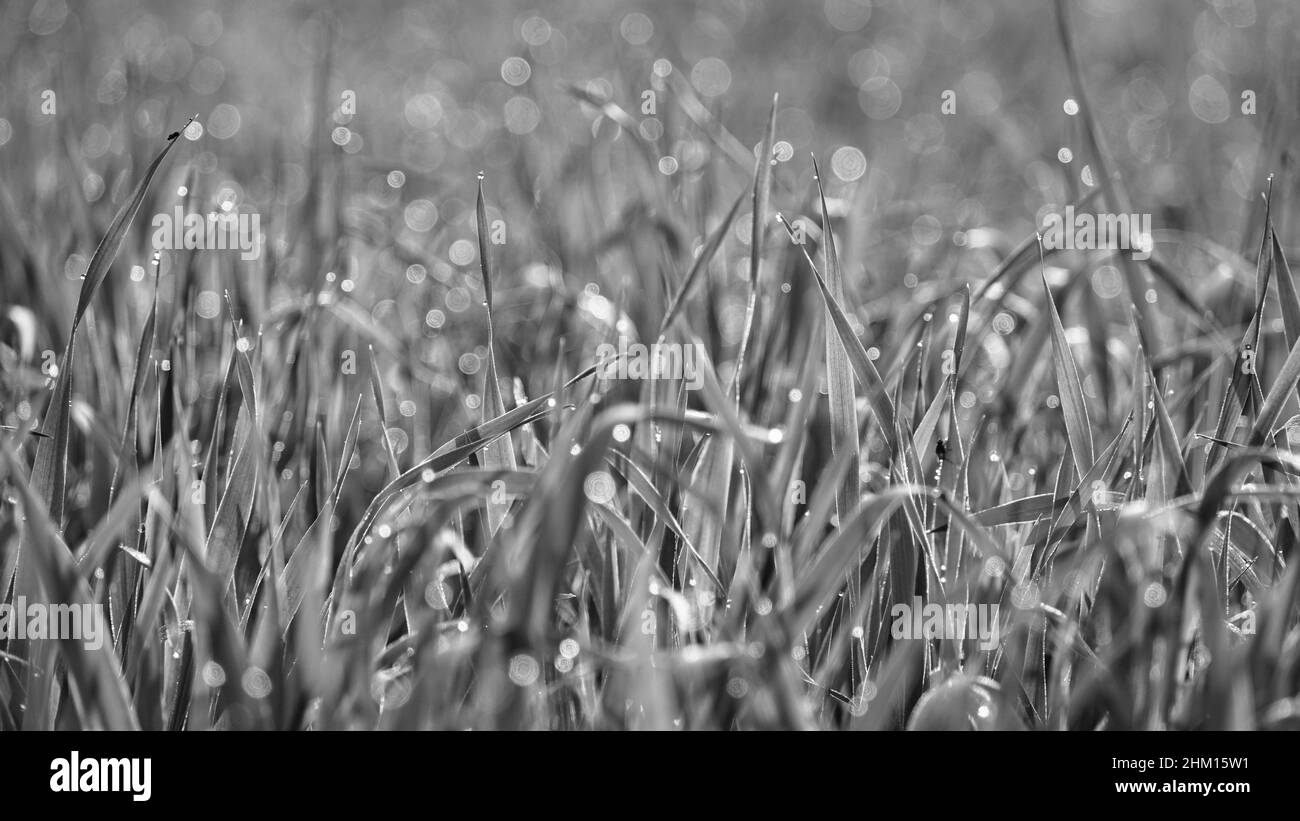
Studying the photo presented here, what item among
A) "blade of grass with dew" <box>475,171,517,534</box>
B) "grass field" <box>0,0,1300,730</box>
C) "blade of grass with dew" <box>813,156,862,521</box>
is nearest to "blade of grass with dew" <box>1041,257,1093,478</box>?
"grass field" <box>0,0,1300,730</box>

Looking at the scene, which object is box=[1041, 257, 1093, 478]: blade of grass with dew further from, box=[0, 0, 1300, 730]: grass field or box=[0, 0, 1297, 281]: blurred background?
box=[0, 0, 1297, 281]: blurred background

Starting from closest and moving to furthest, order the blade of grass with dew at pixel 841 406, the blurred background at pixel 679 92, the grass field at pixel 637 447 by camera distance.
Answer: the grass field at pixel 637 447 < the blade of grass with dew at pixel 841 406 < the blurred background at pixel 679 92

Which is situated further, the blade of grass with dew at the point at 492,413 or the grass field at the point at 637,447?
the blade of grass with dew at the point at 492,413

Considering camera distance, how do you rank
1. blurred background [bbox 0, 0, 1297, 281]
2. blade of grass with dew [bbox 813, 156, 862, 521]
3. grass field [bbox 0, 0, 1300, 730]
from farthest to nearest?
blurred background [bbox 0, 0, 1297, 281] → blade of grass with dew [bbox 813, 156, 862, 521] → grass field [bbox 0, 0, 1300, 730]

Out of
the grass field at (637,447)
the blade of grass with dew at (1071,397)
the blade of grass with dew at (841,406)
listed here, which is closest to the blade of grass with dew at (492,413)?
the grass field at (637,447)

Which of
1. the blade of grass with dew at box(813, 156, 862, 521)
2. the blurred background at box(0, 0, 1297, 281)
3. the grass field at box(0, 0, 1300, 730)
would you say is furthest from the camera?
the blurred background at box(0, 0, 1297, 281)

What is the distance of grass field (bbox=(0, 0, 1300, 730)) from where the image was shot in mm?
615

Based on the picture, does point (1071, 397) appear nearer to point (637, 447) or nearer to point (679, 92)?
point (637, 447)

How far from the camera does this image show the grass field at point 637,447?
2.02 feet

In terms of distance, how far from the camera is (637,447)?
0.82m

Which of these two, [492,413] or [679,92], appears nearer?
[492,413]

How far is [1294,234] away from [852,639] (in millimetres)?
1150

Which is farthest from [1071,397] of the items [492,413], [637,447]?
[492,413]

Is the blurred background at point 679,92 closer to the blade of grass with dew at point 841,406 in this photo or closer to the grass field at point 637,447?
the grass field at point 637,447
